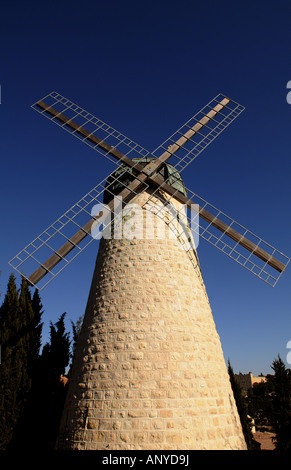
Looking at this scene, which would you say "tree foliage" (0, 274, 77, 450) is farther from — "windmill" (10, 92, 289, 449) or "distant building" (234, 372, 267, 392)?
"distant building" (234, 372, 267, 392)

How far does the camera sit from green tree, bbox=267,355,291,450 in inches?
423

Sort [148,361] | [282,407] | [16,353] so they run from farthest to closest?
[282,407]
[16,353]
[148,361]

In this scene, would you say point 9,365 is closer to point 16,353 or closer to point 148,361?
point 16,353

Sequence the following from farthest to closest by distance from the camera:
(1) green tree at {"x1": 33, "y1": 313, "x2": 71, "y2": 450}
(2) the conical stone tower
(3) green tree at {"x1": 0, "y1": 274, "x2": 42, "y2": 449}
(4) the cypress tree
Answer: (1) green tree at {"x1": 33, "y1": 313, "x2": 71, "y2": 450}
(3) green tree at {"x1": 0, "y1": 274, "x2": 42, "y2": 449}
(4) the cypress tree
(2) the conical stone tower

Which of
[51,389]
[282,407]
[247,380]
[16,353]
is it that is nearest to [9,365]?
[16,353]

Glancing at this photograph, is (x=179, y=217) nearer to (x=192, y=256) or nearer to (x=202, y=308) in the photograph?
(x=192, y=256)

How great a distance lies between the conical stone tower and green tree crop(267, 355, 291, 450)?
7.29 m

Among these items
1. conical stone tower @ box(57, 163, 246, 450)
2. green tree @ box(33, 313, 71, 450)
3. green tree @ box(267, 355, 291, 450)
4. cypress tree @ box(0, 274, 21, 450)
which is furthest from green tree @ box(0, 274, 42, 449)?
green tree @ box(267, 355, 291, 450)

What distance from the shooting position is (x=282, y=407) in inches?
461

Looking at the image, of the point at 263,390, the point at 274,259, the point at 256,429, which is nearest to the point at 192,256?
the point at 274,259

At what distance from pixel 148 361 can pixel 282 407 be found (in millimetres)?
9958

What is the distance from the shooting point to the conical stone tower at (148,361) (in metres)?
4.71

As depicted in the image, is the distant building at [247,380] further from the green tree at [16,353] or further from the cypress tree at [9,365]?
the cypress tree at [9,365]

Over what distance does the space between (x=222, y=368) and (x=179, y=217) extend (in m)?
3.60
